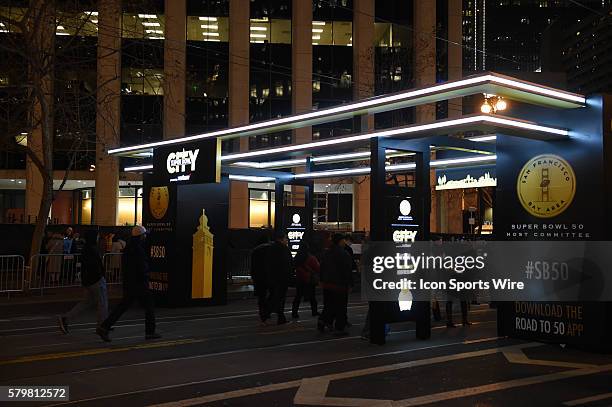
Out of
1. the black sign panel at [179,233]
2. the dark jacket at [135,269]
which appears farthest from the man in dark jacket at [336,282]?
the black sign panel at [179,233]

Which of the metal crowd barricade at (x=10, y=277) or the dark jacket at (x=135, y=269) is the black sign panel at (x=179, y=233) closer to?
the metal crowd barricade at (x=10, y=277)

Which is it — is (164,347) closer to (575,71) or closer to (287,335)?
(287,335)

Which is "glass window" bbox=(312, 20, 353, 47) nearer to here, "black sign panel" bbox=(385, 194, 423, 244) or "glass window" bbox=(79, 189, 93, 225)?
"glass window" bbox=(79, 189, 93, 225)

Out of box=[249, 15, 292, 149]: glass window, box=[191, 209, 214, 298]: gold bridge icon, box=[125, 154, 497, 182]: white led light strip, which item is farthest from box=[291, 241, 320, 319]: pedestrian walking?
box=[249, 15, 292, 149]: glass window

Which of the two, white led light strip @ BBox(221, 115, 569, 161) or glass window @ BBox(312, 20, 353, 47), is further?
glass window @ BBox(312, 20, 353, 47)

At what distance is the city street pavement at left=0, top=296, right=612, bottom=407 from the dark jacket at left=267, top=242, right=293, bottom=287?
35.7 inches

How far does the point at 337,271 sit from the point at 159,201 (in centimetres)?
612

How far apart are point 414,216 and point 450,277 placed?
94.8 inches

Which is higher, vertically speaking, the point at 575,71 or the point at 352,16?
the point at 575,71

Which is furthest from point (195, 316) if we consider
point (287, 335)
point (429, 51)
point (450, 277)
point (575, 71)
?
point (575, 71)

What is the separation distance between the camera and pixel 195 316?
14.3 m

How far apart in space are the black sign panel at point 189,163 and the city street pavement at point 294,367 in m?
3.27

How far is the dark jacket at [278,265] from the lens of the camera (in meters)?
12.9

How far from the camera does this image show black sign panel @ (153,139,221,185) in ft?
46.1
